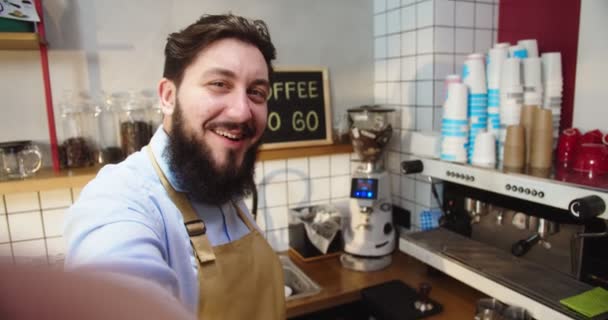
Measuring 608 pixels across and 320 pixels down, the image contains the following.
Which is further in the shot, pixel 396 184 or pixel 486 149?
pixel 396 184

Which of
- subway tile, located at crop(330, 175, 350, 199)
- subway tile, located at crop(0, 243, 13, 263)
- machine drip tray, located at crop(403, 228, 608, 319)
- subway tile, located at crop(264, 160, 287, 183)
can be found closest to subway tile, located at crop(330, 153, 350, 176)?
subway tile, located at crop(330, 175, 350, 199)

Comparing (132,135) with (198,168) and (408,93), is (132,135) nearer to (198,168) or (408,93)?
(198,168)

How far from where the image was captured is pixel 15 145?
1.38 meters

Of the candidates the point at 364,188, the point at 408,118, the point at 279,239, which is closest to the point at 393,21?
the point at 408,118

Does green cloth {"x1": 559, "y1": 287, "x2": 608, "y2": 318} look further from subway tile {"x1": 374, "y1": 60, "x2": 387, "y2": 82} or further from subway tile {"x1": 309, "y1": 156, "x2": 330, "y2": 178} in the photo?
subway tile {"x1": 374, "y1": 60, "x2": 387, "y2": 82}

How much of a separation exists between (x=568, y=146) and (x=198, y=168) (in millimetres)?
1181

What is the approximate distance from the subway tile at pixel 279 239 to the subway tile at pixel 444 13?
1.16m

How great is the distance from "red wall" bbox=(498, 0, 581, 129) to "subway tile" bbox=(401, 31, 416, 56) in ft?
1.35

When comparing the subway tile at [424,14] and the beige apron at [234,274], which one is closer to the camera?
the beige apron at [234,274]

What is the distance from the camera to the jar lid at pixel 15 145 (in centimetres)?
137

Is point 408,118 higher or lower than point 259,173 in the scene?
higher

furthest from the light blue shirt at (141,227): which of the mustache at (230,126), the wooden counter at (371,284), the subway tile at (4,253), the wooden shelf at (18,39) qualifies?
the wooden shelf at (18,39)

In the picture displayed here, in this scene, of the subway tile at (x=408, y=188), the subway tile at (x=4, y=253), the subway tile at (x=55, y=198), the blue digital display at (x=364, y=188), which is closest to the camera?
the subway tile at (x=4, y=253)

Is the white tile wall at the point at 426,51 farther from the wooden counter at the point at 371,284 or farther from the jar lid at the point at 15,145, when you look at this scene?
the jar lid at the point at 15,145
